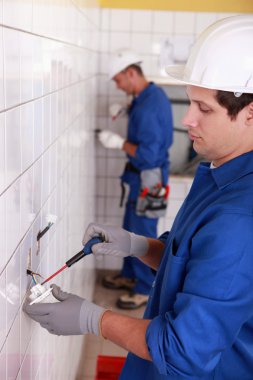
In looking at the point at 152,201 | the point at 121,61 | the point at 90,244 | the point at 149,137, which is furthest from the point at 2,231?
the point at 121,61

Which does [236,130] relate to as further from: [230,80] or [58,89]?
[58,89]

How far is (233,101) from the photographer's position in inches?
49.8

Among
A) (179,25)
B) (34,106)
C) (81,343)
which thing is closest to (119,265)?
(81,343)

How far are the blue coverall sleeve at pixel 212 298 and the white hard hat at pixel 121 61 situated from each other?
261 centimetres

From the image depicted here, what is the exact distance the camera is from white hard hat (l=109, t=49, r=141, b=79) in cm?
365

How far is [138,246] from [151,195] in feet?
6.38

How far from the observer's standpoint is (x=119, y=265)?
4426 mm

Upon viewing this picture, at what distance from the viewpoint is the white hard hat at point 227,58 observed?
1.28 m

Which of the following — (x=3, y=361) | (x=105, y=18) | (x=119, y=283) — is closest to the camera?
(x=3, y=361)

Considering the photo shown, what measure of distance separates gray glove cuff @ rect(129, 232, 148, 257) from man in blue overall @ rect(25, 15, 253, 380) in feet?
0.78

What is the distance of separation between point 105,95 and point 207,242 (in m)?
3.06

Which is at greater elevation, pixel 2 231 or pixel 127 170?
pixel 2 231

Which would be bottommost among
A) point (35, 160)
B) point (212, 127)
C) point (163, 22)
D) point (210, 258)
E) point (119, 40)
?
point (210, 258)

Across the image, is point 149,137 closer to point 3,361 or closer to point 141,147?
point 141,147
